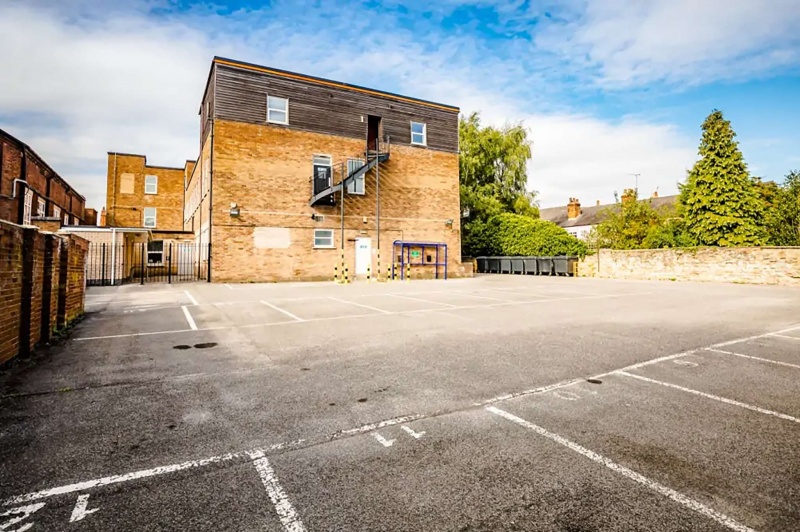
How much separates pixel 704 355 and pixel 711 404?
222 centimetres

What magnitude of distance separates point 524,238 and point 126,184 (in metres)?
33.3

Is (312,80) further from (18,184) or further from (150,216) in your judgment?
(150,216)

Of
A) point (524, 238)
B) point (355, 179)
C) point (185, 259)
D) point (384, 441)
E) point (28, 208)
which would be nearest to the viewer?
point (384, 441)

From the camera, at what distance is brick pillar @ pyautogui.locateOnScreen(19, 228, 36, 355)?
209 inches

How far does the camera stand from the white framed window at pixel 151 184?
36.1m

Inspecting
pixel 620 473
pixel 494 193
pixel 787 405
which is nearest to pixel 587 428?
pixel 620 473

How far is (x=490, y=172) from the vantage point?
34.6 m

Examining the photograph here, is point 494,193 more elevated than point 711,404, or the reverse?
point 494,193

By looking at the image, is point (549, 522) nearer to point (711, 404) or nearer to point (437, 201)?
point (711, 404)

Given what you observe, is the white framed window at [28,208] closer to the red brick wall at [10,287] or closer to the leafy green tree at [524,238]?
the red brick wall at [10,287]

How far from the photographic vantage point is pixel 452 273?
25250 mm

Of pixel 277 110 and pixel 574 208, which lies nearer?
pixel 277 110

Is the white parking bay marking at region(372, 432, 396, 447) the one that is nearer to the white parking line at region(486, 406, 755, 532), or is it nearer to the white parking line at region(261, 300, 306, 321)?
the white parking line at region(486, 406, 755, 532)

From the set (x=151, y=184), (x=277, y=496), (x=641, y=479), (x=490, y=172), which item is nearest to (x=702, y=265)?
(x=490, y=172)
